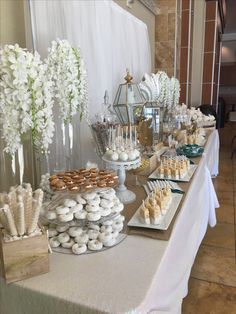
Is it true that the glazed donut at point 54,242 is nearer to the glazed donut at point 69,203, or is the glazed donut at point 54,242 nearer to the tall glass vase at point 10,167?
the glazed donut at point 69,203

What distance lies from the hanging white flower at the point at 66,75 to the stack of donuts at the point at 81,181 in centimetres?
28

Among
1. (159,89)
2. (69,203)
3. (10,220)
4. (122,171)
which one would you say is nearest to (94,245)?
(69,203)

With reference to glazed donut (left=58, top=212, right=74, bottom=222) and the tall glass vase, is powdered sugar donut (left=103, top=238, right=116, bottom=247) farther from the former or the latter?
the tall glass vase

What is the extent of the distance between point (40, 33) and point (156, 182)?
874 millimetres

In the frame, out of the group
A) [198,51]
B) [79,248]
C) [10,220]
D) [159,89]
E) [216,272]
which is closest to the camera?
[10,220]

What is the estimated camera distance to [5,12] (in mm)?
1203

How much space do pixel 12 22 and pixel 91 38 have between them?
0.57m

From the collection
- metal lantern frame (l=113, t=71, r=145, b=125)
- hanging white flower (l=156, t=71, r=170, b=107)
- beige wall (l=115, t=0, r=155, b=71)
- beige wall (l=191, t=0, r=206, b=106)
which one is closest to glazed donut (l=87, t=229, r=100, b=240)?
metal lantern frame (l=113, t=71, r=145, b=125)

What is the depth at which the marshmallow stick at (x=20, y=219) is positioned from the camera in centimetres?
65

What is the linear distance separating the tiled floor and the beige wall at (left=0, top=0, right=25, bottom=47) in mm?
1479

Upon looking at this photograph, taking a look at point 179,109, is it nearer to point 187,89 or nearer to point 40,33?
point 40,33

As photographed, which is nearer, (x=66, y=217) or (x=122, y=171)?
(x=66, y=217)

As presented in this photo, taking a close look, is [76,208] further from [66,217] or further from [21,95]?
[21,95]

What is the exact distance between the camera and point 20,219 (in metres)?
0.66
